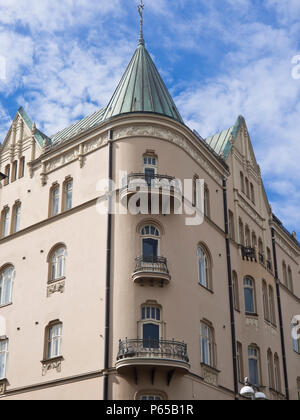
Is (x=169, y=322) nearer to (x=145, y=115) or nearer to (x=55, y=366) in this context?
(x=55, y=366)

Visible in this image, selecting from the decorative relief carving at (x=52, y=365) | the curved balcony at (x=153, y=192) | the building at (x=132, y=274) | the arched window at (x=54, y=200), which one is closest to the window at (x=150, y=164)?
the building at (x=132, y=274)

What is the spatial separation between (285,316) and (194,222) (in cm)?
1384

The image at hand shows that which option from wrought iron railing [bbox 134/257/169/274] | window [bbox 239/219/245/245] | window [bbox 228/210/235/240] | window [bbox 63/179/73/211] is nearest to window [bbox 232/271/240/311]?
window [bbox 228/210/235/240]

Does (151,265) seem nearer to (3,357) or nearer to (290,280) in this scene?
(3,357)

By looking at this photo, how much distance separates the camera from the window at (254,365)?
4158 cm

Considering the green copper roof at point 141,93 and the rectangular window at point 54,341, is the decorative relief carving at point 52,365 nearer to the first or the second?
the rectangular window at point 54,341

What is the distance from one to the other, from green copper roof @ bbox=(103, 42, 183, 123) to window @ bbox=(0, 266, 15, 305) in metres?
11.2

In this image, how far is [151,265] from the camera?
35375 millimetres

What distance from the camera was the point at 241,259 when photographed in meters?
44.5

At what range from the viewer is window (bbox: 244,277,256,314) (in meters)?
43.8

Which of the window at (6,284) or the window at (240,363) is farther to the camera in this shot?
the window at (6,284)

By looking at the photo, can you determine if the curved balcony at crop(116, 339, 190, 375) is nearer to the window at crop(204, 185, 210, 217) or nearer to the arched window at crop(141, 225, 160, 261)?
the arched window at crop(141, 225, 160, 261)

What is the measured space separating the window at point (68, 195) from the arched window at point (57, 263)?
2.61 metres

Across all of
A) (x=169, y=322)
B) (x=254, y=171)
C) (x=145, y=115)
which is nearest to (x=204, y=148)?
(x=145, y=115)
